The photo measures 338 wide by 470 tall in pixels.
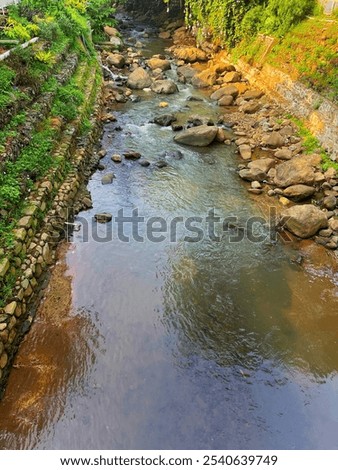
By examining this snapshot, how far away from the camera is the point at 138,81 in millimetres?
19688

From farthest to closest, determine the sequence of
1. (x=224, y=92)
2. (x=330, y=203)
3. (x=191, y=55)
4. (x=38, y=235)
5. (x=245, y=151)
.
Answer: (x=191, y=55), (x=224, y=92), (x=245, y=151), (x=330, y=203), (x=38, y=235)

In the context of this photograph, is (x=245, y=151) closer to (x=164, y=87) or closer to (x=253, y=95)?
(x=253, y=95)

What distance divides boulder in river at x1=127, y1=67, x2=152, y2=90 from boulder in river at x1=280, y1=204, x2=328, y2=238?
43.3 ft

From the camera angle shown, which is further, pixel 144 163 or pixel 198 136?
pixel 198 136

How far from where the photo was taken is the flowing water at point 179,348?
611cm

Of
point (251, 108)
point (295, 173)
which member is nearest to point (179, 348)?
point (295, 173)

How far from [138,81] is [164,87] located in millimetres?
1627

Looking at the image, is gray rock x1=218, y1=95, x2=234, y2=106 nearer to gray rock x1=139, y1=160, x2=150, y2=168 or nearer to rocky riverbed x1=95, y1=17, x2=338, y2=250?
rocky riverbed x1=95, y1=17, x2=338, y2=250

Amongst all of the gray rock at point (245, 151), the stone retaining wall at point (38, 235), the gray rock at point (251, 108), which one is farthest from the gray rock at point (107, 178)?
the gray rock at point (251, 108)

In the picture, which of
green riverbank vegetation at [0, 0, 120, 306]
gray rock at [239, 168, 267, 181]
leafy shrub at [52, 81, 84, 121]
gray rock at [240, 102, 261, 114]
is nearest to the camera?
green riverbank vegetation at [0, 0, 120, 306]

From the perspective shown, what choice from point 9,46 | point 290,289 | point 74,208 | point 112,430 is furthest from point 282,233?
point 9,46

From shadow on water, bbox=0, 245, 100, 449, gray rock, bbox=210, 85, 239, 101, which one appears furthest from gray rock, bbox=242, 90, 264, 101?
shadow on water, bbox=0, 245, 100, 449

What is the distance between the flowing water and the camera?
611 cm

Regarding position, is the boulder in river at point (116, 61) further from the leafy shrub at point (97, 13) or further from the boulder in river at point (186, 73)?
the leafy shrub at point (97, 13)
